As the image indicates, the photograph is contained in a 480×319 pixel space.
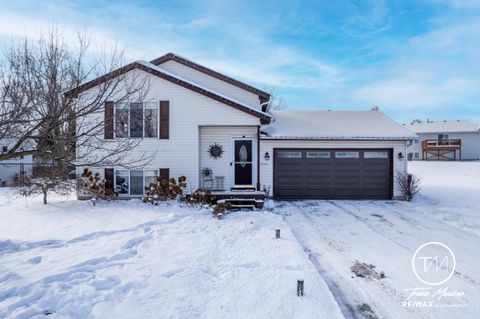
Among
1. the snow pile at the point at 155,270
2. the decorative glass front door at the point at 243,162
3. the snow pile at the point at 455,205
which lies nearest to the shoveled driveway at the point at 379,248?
the snow pile at the point at 455,205

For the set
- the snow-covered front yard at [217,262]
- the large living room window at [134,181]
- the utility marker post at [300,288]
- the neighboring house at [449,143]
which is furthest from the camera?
the neighboring house at [449,143]

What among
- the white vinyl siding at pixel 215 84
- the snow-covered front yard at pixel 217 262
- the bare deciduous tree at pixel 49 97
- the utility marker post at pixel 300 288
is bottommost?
the snow-covered front yard at pixel 217 262

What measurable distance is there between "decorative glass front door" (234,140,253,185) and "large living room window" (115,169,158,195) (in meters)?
3.30

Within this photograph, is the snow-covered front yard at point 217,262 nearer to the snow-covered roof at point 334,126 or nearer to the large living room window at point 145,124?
the large living room window at point 145,124

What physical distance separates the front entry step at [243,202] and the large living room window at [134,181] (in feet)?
10.7

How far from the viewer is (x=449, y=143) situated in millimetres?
29656

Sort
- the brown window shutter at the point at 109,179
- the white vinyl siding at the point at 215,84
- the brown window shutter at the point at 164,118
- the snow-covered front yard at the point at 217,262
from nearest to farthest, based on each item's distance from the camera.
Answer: the snow-covered front yard at the point at 217,262, the brown window shutter at the point at 109,179, the brown window shutter at the point at 164,118, the white vinyl siding at the point at 215,84

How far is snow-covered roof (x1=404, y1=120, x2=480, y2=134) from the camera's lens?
31.5 m

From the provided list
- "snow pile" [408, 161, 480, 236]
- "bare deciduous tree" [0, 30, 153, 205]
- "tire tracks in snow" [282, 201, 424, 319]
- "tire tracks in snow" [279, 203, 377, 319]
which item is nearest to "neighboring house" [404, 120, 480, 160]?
"snow pile" [408, 161, 480, 236]

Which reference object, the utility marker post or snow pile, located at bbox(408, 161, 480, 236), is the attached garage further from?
the utility marker post

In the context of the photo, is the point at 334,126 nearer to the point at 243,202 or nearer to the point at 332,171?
the point at 332,171

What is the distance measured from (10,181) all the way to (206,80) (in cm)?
1422

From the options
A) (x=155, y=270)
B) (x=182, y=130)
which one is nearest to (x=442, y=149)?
(x=182, y=130)

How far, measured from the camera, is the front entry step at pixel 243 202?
9.34m
